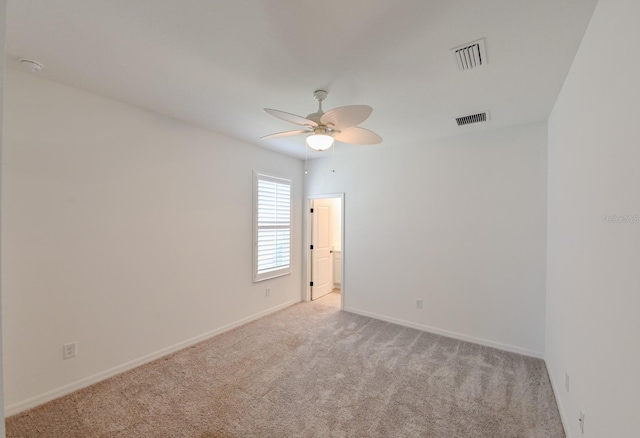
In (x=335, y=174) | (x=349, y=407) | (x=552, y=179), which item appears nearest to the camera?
(x=349, y=407)

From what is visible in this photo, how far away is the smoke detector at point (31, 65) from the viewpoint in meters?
2.21

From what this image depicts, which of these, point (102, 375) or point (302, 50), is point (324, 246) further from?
point (302, 50)

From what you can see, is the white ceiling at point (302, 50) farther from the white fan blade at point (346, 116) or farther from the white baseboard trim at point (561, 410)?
the white baseboard trim at point (561, 410)

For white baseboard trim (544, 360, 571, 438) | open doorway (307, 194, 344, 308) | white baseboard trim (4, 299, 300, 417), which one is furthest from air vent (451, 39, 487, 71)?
white baseboard trim (4, 299, 300, 417)

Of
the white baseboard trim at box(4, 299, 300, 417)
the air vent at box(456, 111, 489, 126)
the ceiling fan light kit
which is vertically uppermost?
the air vent at box(456, 111, 489, 126)

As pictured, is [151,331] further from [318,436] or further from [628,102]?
[628,102]

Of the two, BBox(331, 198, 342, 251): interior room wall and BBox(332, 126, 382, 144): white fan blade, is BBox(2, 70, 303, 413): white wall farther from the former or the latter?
BBox(331, 198, 342, 251): interior room wall

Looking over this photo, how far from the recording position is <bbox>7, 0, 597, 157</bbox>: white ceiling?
171cm

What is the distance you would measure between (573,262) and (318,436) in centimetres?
220

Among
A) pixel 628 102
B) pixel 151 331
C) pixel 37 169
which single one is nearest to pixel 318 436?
pixel 151 331

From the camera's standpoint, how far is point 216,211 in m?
3.87

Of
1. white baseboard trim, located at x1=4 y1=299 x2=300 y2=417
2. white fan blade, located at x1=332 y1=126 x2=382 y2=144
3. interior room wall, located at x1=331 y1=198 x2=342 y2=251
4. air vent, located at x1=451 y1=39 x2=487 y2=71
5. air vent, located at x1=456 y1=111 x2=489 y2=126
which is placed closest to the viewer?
air vent, located at x1=451 y1=39 x2=487 y2=71

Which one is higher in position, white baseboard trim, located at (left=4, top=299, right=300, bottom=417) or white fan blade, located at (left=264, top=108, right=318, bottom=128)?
white fan blade, located at (left=264, top=108, right=318, bottom=128)

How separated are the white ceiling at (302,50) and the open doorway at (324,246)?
2.46m
